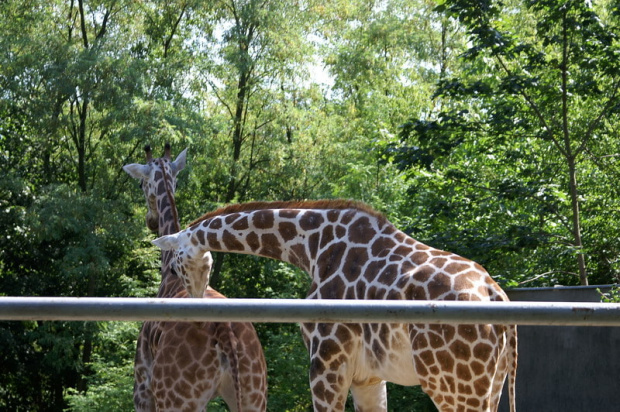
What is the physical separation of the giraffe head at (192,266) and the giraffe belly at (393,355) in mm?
1341

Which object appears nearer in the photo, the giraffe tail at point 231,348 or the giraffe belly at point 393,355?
the giraffe belly at point 393,355

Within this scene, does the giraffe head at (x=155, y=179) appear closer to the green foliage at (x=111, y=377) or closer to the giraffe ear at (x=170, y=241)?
the giraffe ear at (x=170, y=241)

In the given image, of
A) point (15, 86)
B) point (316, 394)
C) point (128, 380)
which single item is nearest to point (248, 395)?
point (316, 394)

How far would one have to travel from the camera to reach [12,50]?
18.0 meters

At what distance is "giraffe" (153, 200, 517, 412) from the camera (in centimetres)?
404

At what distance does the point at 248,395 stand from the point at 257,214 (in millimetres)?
1144

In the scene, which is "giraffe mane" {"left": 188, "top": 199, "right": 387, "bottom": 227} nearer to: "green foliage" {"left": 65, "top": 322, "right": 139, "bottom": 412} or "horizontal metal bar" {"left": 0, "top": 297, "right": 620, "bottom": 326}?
"horizontal metal bar" {"left": 0, "top": 297, "right": 620, "bottom": 326}

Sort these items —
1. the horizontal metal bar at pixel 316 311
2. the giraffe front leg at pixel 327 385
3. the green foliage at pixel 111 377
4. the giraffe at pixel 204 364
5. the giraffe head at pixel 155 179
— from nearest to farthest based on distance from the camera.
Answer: the horizontal metal bar at pixel 316 311, the giraffe front leg at pixel 327 385, the giraffe at pixel 204 364, the giraffe head at pixel 155 179, the green foliage at pixel 111 377

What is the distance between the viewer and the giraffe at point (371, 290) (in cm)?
404

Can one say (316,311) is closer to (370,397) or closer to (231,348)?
(370,397)

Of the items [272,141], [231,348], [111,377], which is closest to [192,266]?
[231,348]

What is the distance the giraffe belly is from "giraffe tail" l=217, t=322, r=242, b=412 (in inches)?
44.6

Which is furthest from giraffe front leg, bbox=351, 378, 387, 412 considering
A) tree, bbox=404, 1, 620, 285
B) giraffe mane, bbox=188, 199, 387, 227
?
tree, bbox=404, 1, 620, 285

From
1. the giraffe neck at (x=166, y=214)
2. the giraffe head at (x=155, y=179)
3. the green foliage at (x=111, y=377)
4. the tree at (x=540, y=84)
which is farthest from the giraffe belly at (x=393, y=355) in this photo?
the green foliage at (x=111, y=377)
